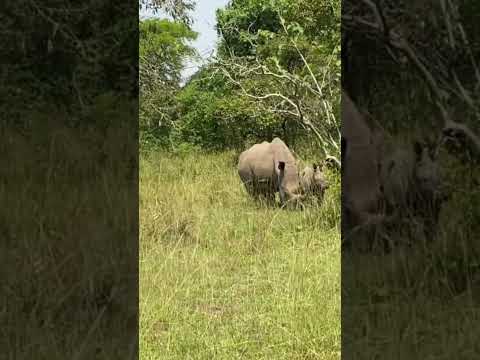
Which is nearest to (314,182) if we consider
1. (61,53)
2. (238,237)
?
(238,237)

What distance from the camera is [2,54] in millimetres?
1921

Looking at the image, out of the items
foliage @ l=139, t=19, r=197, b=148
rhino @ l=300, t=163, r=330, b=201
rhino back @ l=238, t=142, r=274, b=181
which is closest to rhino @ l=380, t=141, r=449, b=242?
rhino @ l=300, t=163, r=330, b=201

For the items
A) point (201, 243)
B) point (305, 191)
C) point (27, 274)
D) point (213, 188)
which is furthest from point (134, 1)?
point (213, 188)

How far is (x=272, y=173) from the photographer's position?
20.1 feet

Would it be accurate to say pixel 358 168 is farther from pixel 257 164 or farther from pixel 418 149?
pixel 257 164

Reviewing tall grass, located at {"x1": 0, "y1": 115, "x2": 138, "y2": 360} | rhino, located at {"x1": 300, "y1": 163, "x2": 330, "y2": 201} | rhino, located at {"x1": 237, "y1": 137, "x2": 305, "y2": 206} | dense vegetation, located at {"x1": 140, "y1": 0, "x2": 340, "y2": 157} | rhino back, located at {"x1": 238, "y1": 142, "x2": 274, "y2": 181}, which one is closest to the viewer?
tall grass, located at {"x1": 0, "y1": 115, "x2": 138, "y2": 360}

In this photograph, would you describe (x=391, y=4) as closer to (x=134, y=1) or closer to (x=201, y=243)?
(x=134, y=1)

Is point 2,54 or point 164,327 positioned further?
point 164,327

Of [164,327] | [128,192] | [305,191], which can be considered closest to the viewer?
[128,192]

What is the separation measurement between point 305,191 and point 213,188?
4.85ft

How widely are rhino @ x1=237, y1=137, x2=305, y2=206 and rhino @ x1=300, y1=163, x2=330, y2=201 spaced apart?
0.06 m

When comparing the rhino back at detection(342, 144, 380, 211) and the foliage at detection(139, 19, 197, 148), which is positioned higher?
the foliage at detection(139, 19, 197, 148)

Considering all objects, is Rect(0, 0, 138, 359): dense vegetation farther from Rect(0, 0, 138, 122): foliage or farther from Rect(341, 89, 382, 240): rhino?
Rect(341, 89, 382, 240): rhino

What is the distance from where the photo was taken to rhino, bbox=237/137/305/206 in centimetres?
591
